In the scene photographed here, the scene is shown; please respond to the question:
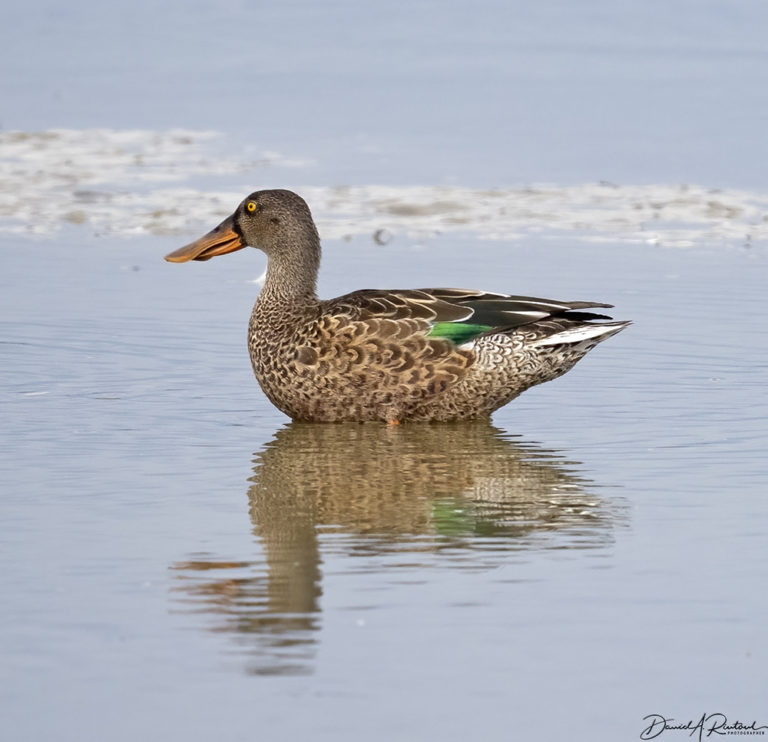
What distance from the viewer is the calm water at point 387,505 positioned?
5133mm

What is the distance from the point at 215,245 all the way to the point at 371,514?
12.1 feet

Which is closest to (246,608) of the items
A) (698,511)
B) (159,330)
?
(698,511)

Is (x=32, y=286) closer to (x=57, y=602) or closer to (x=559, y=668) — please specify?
(x=57, y=602)
